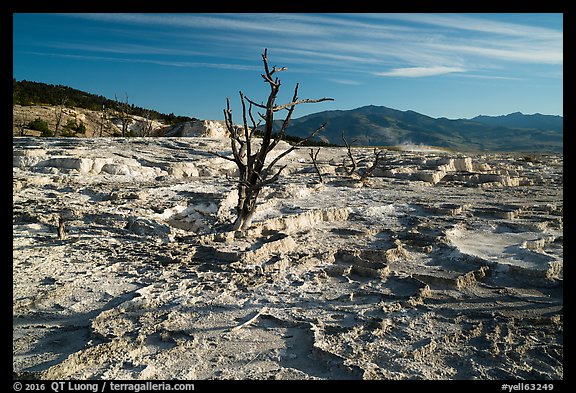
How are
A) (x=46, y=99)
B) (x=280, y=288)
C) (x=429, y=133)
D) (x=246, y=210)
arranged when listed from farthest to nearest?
(x=429, y=133), (x=46, y=99), (x=246, y=210), (x=280, y=288)

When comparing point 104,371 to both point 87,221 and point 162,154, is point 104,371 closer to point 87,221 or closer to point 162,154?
point 87,221

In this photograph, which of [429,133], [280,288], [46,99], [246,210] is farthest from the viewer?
[429,133]

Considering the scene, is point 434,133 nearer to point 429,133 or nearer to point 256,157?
point 429,133

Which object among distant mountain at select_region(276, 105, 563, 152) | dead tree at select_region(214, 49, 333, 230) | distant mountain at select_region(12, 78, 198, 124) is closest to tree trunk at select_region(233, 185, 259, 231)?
dead tree at select_region(214, 49, 333, 230)

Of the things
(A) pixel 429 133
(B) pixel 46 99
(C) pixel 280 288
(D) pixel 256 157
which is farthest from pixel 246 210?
(A) pixel 429 133

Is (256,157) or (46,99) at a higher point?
(46,99)

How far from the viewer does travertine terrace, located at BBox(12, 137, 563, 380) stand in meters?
2.82

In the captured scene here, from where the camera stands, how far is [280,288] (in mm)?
4098

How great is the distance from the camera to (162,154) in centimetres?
1388

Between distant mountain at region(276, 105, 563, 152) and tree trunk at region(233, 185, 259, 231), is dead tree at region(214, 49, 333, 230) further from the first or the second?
distant mountain at region(276, 105, 563, 152)

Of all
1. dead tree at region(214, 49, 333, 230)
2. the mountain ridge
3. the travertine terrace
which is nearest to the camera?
the travertine terrace

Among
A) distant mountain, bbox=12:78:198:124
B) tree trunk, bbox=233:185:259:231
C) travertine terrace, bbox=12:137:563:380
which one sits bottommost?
travertine terrace, bbox=12:137:563:380
